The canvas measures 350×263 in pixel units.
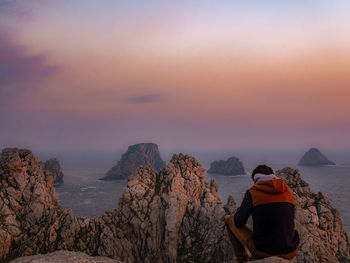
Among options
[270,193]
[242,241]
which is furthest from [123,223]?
[270,193]

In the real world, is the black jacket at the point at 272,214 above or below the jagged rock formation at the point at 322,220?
above

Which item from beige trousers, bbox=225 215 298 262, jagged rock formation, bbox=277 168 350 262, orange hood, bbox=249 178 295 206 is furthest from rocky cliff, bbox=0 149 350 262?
orange hood, bbox=249 178 295 206

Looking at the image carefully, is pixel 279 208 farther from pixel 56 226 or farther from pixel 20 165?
pixel 20 165

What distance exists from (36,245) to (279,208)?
5557 centimetres

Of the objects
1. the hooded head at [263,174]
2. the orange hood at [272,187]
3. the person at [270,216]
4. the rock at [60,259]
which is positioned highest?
the hooded head at [263,174]

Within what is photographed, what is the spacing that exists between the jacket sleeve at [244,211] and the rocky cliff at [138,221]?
134 feet

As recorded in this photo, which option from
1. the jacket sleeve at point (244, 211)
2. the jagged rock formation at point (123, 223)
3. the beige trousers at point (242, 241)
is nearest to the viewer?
the jacket sleeve at point (244, 211)

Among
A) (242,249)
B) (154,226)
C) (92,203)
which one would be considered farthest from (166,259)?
(92,203)

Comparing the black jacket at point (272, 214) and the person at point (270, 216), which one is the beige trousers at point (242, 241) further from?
the black jacket at point (272, 214)

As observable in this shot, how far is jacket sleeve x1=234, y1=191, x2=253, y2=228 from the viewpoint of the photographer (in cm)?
993

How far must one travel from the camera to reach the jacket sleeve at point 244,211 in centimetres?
993

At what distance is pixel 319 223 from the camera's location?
4962cm

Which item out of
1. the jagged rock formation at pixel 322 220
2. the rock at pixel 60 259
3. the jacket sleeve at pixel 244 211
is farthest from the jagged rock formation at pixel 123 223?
the jacket sleeve at pixel 244 211

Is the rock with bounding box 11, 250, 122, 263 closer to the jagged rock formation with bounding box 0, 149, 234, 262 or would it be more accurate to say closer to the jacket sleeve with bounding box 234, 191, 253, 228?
Result: the jacket sleeve with bounding box 234, 191, 253, 228
